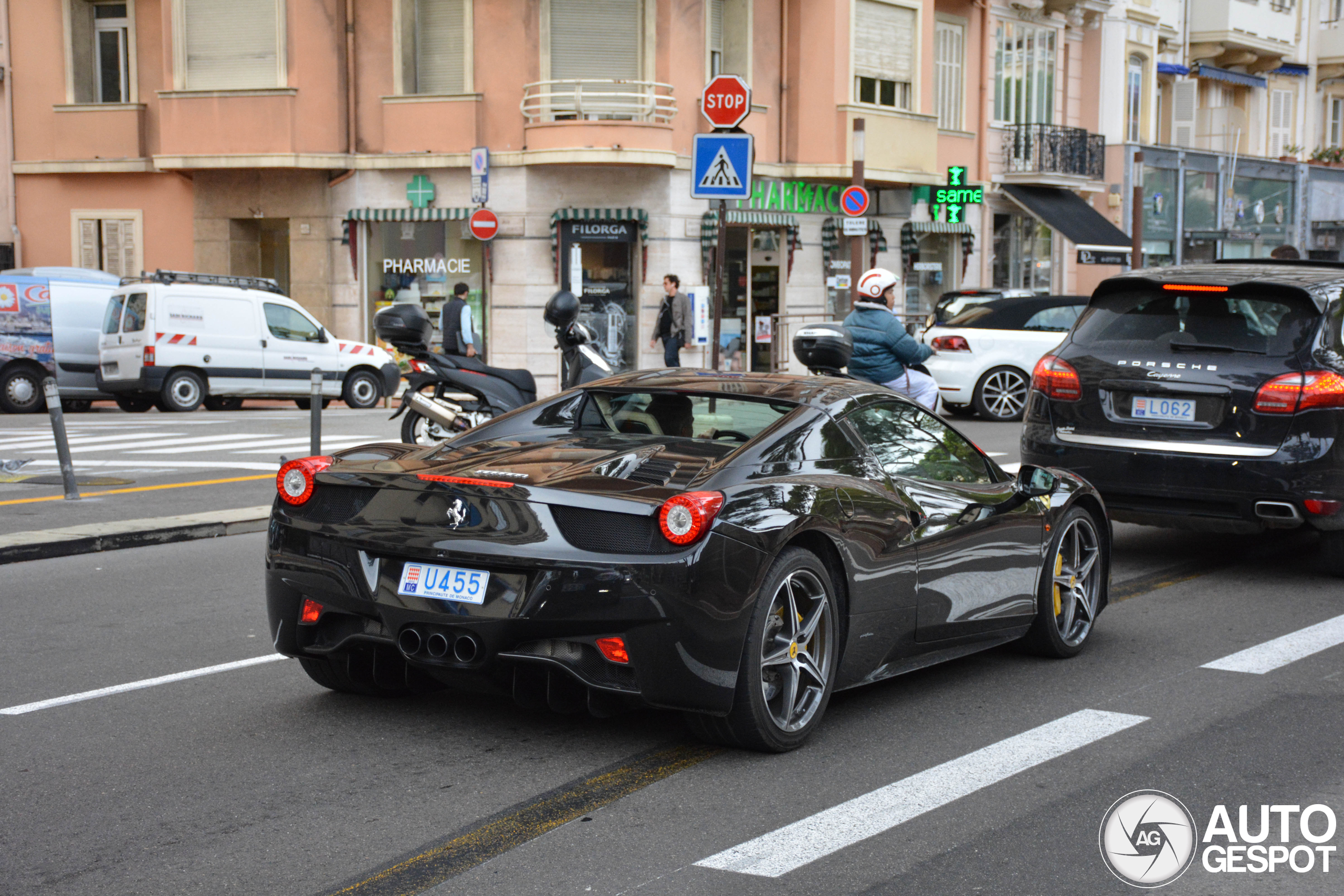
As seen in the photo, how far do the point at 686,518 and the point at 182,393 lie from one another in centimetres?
1835

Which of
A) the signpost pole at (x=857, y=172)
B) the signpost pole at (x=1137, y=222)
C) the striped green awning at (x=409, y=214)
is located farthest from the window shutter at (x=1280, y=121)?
the striped green awning at (x=409, y=214)

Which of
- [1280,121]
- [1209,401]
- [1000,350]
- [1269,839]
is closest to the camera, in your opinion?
[1269,839]

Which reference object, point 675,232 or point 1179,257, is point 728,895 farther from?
point 1179,257

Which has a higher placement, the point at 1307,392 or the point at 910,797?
the point at 1307,392

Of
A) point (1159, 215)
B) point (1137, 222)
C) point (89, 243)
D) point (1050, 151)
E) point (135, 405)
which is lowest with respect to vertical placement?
point (135, 405)

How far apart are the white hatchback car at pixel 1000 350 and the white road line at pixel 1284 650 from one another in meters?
12.0

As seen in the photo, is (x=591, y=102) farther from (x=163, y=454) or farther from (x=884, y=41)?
(x=163, y=454)

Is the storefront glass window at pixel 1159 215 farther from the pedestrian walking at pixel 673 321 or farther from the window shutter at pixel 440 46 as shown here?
the window shutter at pixel 440 46

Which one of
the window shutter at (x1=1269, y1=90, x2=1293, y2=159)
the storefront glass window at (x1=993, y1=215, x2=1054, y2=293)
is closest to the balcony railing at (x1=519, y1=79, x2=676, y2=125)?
the storefront glass window at (x1=993, y1=215, x2=1054, y2=293)

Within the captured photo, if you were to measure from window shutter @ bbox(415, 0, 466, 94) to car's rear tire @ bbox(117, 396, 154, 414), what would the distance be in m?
7.54

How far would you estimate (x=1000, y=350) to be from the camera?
19.2m

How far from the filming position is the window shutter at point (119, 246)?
28375 mm

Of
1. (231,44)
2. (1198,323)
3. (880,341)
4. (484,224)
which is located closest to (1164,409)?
(1198,323)

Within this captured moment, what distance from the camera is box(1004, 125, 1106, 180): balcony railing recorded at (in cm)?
3322
